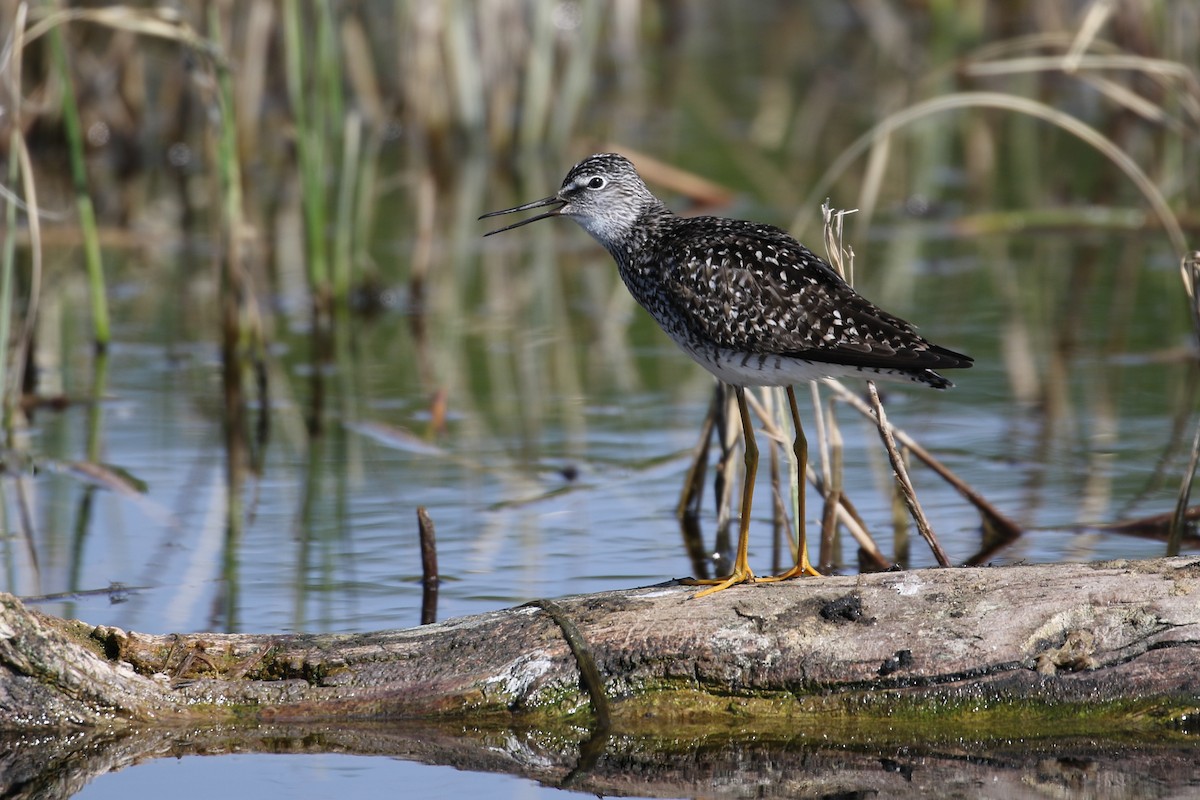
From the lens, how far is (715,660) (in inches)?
228

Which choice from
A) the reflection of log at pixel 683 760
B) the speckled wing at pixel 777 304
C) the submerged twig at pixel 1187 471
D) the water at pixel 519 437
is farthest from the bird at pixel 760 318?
the submerged twig at pixel 1187 471

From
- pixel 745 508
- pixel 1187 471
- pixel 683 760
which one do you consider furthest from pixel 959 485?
pixel 683 760

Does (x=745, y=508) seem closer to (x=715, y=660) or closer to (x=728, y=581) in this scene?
(x=728, y=581)

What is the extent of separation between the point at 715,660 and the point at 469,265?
8.72 m

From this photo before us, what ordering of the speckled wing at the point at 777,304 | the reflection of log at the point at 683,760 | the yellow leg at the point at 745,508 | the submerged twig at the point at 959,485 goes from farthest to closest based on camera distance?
the submerged twig at the point at 959,485
the yellow leg at the point at 745,508
the speckled wing at the point at 777,304
the reflection of log at the point at 683,760

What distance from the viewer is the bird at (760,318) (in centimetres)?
632

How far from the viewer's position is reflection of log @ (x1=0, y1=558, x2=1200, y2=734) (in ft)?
18.6

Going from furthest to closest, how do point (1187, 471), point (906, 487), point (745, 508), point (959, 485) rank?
point (959, 485), point (1187, 471), point (745, 508), point (906, 487)

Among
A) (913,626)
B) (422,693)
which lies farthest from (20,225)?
(913,626)

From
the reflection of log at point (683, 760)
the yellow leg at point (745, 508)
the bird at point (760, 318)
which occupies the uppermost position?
the bird at point (760, 318)

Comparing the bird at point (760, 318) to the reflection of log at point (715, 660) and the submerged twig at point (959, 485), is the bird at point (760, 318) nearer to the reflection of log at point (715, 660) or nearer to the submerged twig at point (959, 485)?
the reflection of log at point (715, 660)

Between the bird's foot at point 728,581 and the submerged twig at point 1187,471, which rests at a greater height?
the submerged twig at point 1187,471

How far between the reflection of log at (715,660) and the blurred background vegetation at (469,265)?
1.19 meters

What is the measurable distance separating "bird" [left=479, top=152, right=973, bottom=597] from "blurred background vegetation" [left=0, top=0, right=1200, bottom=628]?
1232 millimetres
